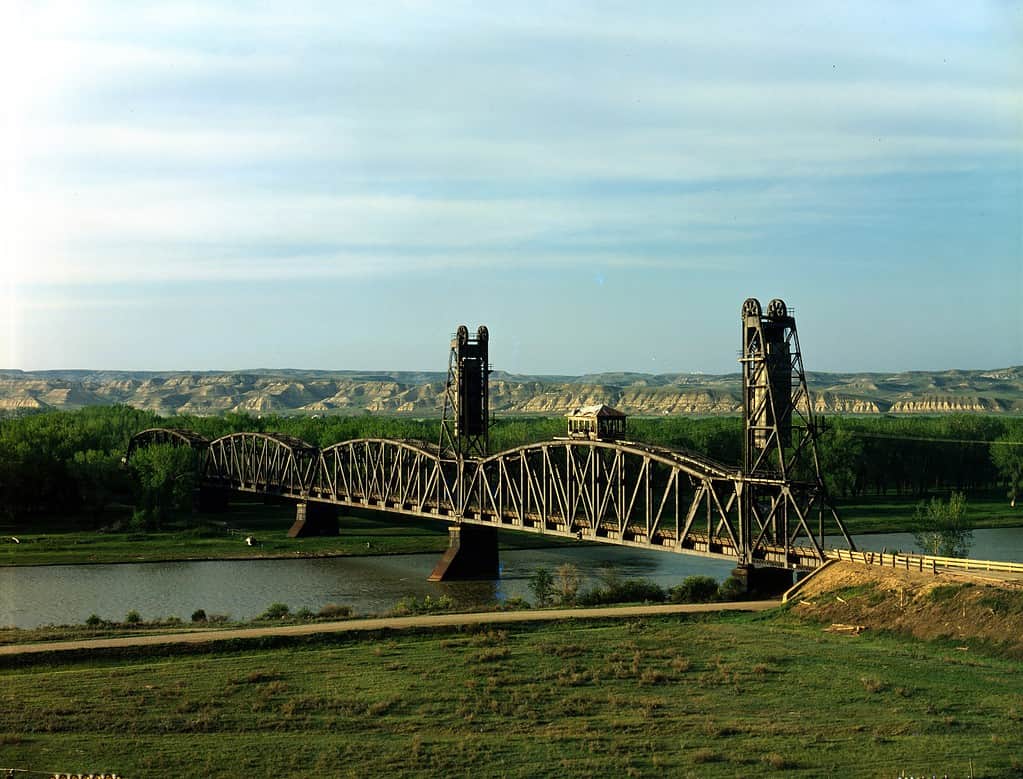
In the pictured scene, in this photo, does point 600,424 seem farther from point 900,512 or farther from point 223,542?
point 900,512

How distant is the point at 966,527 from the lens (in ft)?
287

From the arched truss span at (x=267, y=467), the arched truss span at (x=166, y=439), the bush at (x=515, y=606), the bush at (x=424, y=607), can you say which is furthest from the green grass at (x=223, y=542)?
the bush at (x=515, y=606)

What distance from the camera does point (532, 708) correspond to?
38000mm

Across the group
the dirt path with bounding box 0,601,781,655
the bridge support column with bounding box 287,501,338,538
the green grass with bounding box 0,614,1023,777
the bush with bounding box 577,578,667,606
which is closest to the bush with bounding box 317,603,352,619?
the dirt path with bounding box 0,601,781,655

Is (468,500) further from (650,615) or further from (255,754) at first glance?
(255,754)

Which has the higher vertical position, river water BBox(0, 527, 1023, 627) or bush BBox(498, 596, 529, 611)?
bush BBox(498, 596, 529, 611)

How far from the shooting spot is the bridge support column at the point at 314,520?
373 feet

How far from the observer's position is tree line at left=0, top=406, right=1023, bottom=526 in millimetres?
124188

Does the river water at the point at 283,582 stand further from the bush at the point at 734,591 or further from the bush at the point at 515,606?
the bush at the point at 734,591

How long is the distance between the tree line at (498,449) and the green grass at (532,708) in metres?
59.6

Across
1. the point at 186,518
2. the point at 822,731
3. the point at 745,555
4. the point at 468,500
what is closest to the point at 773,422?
the point at 745,555

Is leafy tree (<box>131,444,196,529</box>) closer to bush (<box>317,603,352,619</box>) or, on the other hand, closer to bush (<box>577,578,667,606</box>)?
bush (<box>317,603,352,619</box>)

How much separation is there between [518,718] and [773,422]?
3018 centimetres

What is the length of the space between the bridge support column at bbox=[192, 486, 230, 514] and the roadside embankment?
94848mm
